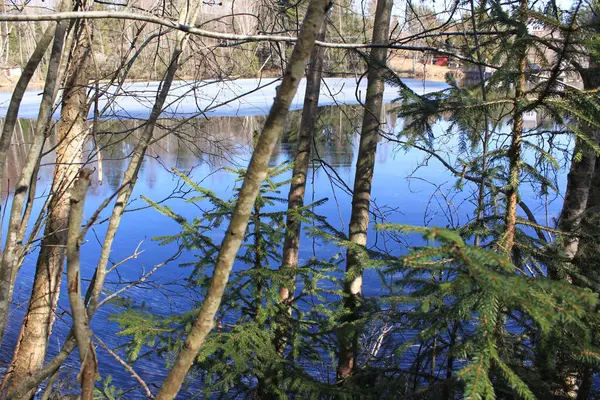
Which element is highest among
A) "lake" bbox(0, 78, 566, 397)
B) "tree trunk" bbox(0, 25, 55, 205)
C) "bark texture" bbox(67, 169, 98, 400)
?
"tree trunk" bbox(0, 25, 55, 205)

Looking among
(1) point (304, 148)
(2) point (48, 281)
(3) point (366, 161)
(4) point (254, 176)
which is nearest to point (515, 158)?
(4) point (254, 176)

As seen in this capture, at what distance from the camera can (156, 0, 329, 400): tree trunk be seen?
1.42m

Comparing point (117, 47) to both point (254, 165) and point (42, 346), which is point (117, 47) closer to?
point (42, 346)

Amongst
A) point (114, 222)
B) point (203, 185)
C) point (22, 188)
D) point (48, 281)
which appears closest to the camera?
point (114, 222)

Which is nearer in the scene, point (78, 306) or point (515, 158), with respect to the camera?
point (78, 306)

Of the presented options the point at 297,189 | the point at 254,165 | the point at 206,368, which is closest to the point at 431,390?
the point at 206,368

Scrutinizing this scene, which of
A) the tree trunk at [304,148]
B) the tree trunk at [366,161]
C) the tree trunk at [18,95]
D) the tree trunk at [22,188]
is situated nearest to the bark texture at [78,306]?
the tree trunk at [22,188]

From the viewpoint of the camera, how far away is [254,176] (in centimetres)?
151

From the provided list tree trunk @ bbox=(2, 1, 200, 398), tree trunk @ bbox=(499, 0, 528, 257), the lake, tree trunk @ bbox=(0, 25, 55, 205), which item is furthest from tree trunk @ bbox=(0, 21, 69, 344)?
the lake

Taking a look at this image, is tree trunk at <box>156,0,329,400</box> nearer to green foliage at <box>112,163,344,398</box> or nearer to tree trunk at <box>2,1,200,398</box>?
tree trunk at <box>2,1,200,398</box>

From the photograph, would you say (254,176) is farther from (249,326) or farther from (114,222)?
(249,326)

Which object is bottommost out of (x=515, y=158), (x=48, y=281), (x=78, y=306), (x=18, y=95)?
(x=48, y=281)

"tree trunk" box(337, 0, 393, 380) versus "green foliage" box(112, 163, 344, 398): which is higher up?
"tree trunk" box(337, 0, 393, 380)

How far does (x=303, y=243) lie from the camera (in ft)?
31.2
